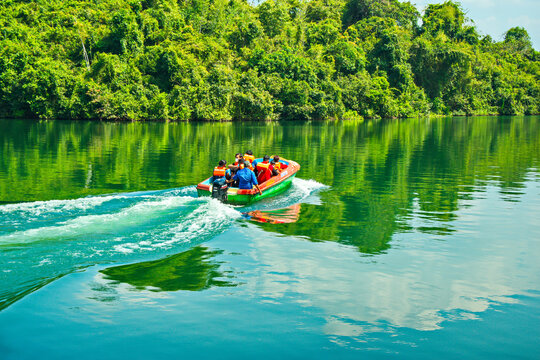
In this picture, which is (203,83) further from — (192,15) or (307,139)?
(307,139)

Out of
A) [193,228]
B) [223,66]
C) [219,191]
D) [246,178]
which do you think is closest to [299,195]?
[246,178]

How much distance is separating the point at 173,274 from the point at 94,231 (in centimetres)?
255

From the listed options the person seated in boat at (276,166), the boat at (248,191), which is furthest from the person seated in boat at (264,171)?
the boat at (248,191)

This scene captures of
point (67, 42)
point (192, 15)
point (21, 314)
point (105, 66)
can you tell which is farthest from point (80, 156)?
point (192, 15)

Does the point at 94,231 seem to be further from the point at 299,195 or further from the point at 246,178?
the point at 299,195

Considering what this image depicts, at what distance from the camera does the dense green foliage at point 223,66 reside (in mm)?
50500

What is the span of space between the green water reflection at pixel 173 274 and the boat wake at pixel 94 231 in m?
0.36

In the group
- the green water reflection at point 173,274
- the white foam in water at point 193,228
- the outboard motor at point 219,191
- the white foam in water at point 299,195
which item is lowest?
the green water reflection at point 173,274

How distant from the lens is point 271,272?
7602mm

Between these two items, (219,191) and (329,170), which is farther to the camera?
(329,170)

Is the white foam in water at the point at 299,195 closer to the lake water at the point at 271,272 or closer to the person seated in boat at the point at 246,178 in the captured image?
the lake water at the point at 271,272

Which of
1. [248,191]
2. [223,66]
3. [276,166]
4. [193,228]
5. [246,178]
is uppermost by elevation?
[223,66]

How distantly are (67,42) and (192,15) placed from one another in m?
18.7

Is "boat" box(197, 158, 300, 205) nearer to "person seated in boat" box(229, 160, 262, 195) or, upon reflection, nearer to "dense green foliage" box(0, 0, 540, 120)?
"person seated in boat" box(229, 160, 262, 195)
